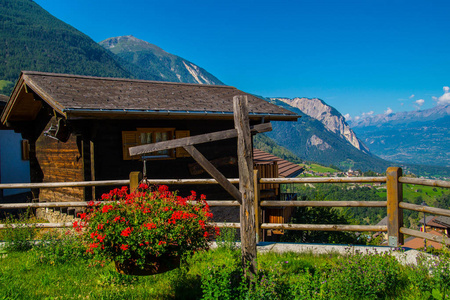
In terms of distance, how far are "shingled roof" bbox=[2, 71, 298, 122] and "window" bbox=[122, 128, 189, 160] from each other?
965 mm

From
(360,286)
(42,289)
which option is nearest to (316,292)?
(360,286)

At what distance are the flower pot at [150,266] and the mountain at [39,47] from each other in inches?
3529

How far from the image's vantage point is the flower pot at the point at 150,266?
3.63 m

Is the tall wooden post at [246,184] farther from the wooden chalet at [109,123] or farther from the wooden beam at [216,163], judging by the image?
the wooden beam at [216,163]

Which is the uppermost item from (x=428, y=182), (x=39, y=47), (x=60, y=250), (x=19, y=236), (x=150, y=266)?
(x=39, y=47)

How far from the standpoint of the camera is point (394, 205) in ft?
17.5

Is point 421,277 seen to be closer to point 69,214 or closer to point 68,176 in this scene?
point 69,214

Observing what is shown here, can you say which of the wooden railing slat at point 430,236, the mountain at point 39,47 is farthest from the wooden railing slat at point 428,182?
the mountain at point 39,47

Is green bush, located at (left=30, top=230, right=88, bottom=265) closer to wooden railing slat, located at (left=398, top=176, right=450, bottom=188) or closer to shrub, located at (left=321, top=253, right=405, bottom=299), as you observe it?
shrub, located at (left=321, top=253, right=405, bottom=299)

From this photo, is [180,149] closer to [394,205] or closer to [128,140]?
[128,140]

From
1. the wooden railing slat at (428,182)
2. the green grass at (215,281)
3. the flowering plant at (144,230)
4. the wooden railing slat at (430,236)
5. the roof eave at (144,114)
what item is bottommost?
the green grass at (215,281)

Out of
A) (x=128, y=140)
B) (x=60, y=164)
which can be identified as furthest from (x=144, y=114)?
(x=60, y=164)

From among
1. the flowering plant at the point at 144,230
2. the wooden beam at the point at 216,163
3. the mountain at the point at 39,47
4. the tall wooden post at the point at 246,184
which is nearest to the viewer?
the flowering plant at the point at 144,230

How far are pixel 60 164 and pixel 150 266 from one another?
364 inches
